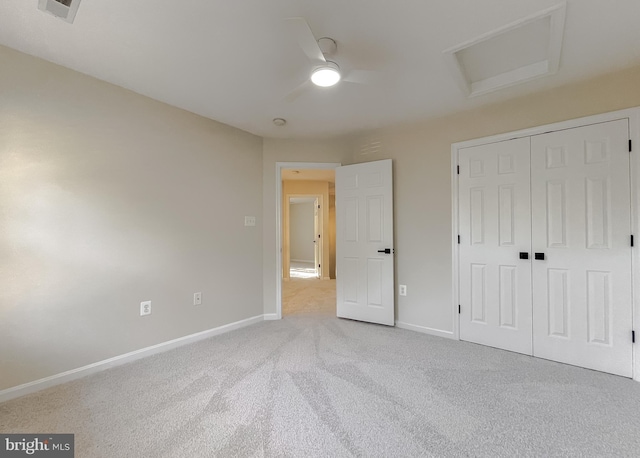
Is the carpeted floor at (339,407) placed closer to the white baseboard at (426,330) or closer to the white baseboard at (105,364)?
the white baseboard at (105,364)

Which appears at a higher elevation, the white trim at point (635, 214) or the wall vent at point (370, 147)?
the wall vent at point (370, 147)

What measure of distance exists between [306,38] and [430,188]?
2.24 meters

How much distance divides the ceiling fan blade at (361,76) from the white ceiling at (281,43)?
0.19ft

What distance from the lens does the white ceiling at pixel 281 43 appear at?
158 centimetres

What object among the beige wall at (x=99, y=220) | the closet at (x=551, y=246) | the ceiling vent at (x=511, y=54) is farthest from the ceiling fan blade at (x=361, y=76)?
the beige wall at (x=99, y=220)

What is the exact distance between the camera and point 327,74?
180cm

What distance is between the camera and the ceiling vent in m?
1.76

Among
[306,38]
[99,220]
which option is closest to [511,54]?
[306,38]

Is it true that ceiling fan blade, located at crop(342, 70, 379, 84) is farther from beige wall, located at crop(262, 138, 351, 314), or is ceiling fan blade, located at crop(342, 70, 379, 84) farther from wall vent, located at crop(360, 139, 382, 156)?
beige wall, located at crop(262, 138, 351, 314)

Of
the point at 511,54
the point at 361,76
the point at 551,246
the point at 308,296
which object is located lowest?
the point at 308,296

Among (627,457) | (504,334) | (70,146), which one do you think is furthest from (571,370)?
(70,146)

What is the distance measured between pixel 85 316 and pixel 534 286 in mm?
3795

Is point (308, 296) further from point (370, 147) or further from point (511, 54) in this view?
point (511, 54)

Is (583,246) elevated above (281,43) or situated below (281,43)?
below
